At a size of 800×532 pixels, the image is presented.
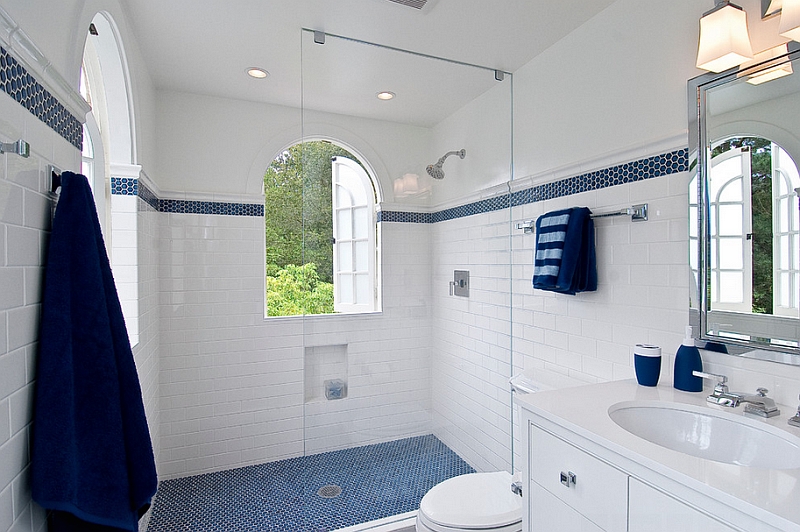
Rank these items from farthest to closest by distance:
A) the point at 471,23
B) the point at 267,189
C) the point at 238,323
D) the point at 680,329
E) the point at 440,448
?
the point at 267,189
the point at 238,323
the point at 440,448
the point at 471,23
the point at 680,329

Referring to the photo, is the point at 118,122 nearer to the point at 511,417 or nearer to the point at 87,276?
the point at 87,276

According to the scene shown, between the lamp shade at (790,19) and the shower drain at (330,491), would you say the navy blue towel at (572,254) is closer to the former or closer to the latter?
the lamp shade at (790,19)

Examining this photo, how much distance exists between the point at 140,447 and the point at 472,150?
2.22 metres

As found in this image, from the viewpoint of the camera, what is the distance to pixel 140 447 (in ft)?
4.03

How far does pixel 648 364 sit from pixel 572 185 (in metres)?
0.94

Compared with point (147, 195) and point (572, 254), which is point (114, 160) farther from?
point (572, 254)

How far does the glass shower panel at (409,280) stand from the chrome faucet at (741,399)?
122 centimetres

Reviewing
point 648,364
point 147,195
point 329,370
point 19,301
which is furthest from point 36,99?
point 648,364

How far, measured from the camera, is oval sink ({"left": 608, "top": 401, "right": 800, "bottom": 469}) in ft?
3.89

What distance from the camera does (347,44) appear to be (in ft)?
7.54

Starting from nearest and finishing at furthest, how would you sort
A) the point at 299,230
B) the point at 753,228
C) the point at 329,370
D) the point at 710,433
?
the point at 710,433, the point at 753,228, the point at 329,370, the point at 299,230

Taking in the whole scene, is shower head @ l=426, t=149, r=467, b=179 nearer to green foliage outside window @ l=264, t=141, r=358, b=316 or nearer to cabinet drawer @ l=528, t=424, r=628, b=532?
green foliage outside window @ l=264, t=141, r=358, b=316

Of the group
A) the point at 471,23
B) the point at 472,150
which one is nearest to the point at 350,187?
the point at 472,150

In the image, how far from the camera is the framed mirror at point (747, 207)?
4.49ft
